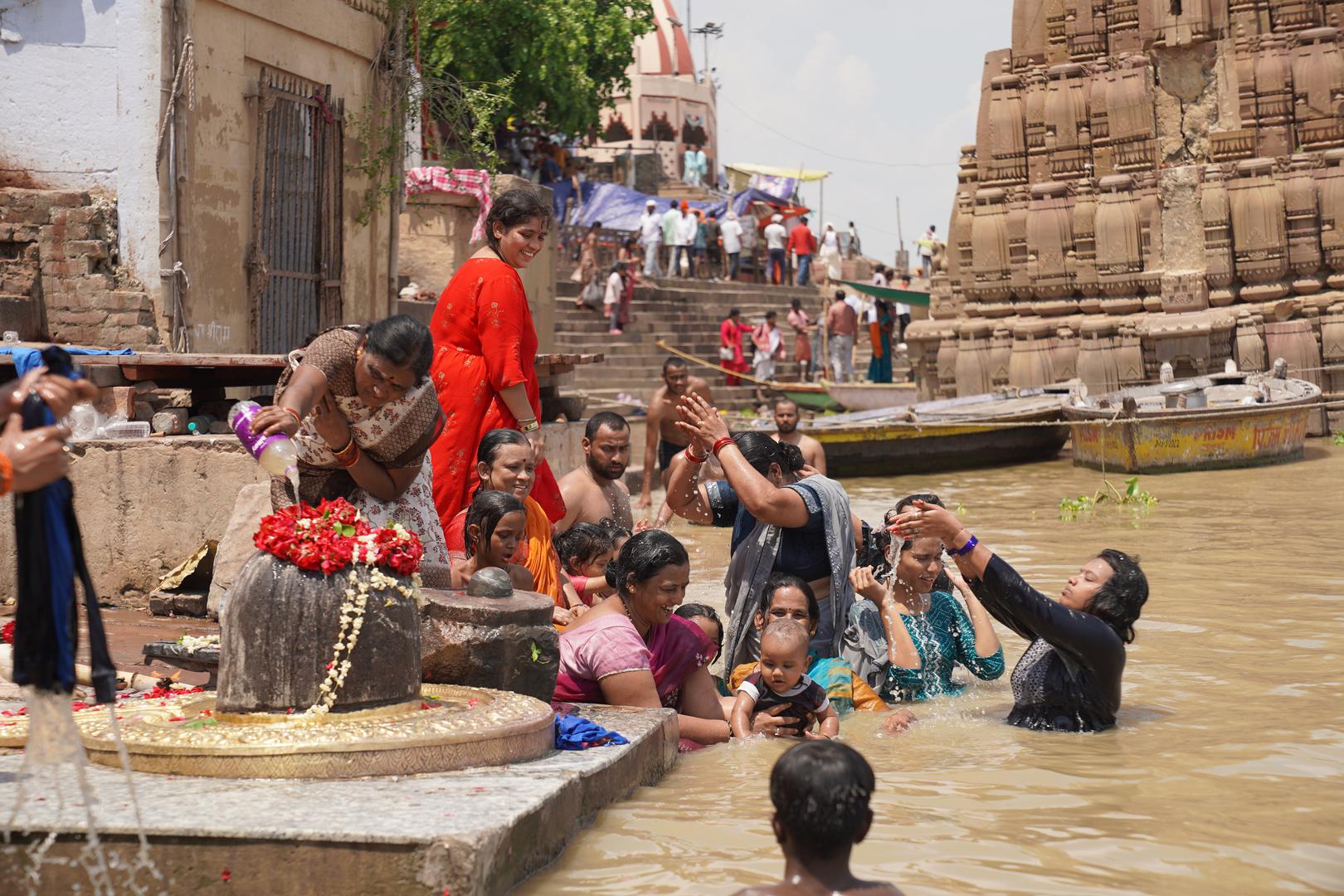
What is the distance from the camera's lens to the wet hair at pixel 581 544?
7367 millimetres

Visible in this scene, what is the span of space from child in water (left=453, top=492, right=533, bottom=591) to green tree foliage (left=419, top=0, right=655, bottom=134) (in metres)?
20.6

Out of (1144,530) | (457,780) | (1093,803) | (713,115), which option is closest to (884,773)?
(1093,803)

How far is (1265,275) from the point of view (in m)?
22.1

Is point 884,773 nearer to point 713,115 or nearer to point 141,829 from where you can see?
point 141,829

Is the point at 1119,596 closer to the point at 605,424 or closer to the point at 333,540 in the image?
the point at 333,540

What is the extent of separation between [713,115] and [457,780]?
52263mm

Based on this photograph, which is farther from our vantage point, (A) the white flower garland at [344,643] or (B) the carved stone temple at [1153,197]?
(B) the carved stone temple at [1153,197]

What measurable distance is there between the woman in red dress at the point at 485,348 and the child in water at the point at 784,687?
5.01 feet

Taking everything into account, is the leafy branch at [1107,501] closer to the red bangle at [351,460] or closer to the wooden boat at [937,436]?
the wooden boat at [937,436]

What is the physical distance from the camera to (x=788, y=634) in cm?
562

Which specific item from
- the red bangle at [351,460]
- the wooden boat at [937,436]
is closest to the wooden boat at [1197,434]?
the wooden boat at [937,436]

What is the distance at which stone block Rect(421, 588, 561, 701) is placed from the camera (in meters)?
4.86

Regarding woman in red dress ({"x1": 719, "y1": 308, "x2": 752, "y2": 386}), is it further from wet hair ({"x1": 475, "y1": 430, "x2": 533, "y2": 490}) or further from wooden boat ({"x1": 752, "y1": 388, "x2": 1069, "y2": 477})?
wet hair ({"x1": 475, "y1": 430, "x2": 533, "y2": 490})

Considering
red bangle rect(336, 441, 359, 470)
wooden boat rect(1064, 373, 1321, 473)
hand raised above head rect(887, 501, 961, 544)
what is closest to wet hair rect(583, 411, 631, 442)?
hand raised above head rect(887, 501, 961, 544)
